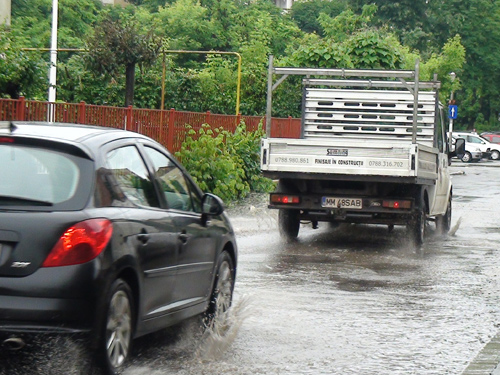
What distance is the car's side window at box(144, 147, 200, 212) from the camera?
6.77m

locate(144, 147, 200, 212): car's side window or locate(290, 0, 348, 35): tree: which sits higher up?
locate(290, 0, 348, 35): tree

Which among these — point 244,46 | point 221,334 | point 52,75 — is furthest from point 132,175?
point 244,46

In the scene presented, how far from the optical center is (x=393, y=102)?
1725cm

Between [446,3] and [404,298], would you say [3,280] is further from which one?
[446,3]

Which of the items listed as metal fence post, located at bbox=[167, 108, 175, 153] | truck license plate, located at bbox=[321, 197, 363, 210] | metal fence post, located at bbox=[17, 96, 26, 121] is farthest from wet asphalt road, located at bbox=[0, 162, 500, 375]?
metal fence post, located at bbox=[167, 108, 175, 153]

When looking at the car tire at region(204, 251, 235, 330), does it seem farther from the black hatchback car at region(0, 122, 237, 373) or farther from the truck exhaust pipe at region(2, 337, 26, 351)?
the truck exhaust pipe at region(2, 337, 26, 351)

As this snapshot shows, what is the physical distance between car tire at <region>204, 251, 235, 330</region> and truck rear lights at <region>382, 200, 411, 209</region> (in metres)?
6.33

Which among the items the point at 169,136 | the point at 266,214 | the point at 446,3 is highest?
the point at 446,3

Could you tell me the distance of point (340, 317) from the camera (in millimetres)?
8477

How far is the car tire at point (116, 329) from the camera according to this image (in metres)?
5.59

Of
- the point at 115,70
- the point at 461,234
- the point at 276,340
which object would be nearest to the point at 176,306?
the point at 276,340

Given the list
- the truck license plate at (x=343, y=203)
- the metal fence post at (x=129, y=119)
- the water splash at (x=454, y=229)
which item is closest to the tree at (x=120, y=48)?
the metal fence post at (x=129, y=119)

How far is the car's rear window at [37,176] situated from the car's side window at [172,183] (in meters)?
0.98

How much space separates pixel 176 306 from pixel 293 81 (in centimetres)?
2797
